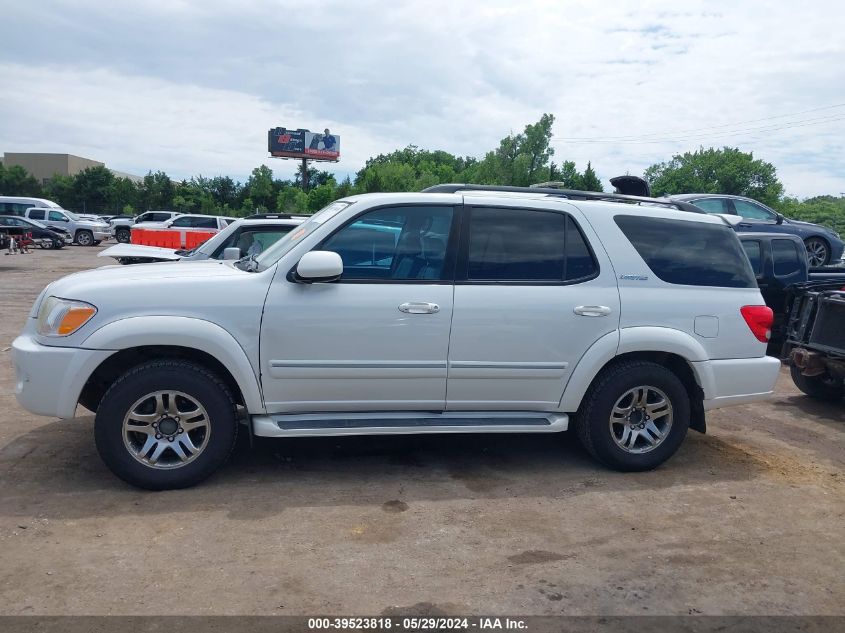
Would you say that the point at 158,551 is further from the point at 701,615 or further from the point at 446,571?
the point at 701,615

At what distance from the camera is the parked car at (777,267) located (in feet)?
32.2

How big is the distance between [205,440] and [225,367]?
1.54 feet

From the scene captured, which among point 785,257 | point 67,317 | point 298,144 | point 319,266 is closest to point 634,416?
point 319,266

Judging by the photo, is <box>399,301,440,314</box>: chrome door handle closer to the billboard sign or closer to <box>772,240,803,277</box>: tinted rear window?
<box>772,240,803,277</box>: tinted rear window

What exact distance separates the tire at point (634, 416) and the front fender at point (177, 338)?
2351 mm

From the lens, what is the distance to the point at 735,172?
5928 cm

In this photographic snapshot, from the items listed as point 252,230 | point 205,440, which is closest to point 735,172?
point 252,230

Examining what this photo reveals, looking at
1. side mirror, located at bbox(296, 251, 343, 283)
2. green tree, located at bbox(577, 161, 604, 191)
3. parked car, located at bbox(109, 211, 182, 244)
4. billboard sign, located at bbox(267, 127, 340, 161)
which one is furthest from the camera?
billboard sign, located at bbox(267, 127, 340, 161)

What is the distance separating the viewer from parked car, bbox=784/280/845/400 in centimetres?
718

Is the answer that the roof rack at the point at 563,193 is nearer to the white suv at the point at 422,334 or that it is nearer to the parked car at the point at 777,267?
the white suv at the point at 422,334

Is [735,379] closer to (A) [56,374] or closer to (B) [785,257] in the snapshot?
(A) [56,374]

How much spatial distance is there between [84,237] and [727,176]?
4822cm

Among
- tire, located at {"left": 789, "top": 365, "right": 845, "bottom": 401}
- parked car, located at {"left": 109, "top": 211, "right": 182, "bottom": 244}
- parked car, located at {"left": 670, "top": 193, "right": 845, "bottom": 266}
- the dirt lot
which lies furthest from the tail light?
parked car, located at {"left": 109, "top": 211, "right": 182, "bottom": 244}

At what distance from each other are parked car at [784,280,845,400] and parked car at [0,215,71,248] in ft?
96.5
